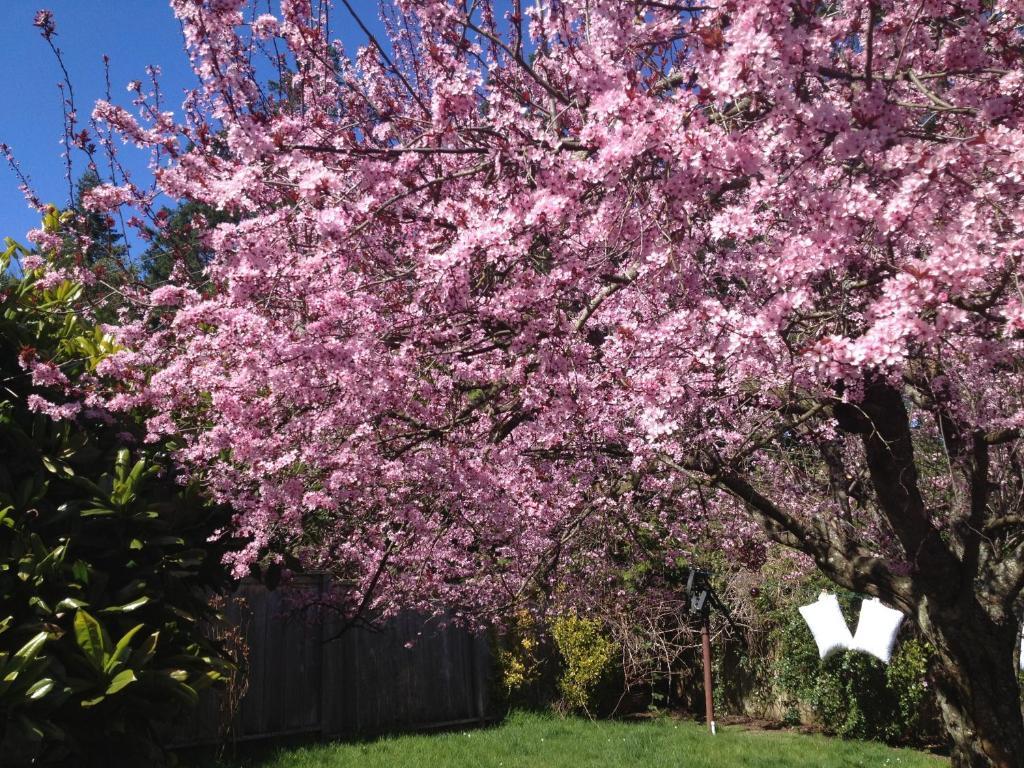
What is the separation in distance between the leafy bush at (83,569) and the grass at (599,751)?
3.14m

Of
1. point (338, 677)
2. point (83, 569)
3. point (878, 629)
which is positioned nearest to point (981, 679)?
point (878, 629)

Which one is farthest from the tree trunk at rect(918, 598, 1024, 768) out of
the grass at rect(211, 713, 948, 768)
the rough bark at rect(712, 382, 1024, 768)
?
the grass at rect(211, 713, 948, 768)

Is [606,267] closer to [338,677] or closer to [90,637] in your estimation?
[90,637]

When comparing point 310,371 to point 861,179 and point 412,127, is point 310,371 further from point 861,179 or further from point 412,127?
point 861,179

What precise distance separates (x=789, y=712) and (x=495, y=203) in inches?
358

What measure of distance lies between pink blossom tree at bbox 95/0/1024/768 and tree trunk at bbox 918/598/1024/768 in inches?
0.8

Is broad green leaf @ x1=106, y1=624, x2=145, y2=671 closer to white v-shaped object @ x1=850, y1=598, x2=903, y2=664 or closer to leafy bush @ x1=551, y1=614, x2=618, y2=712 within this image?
white v-shaped object @ x1=850, y1=598, x2=903, y2=664

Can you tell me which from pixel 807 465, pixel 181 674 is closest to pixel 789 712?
pixel 807 465

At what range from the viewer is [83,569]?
3.89 meters

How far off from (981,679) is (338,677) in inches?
249

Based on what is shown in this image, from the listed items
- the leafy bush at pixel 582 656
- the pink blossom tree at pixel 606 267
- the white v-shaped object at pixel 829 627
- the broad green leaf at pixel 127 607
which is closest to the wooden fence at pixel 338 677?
the leafy bush at pixel 582 656

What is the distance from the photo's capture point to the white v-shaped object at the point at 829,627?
8.48m

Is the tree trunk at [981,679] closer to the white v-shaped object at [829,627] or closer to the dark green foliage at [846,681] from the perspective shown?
the white v-shaped object at [829,627]

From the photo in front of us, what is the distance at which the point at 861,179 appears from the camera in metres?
3.32
